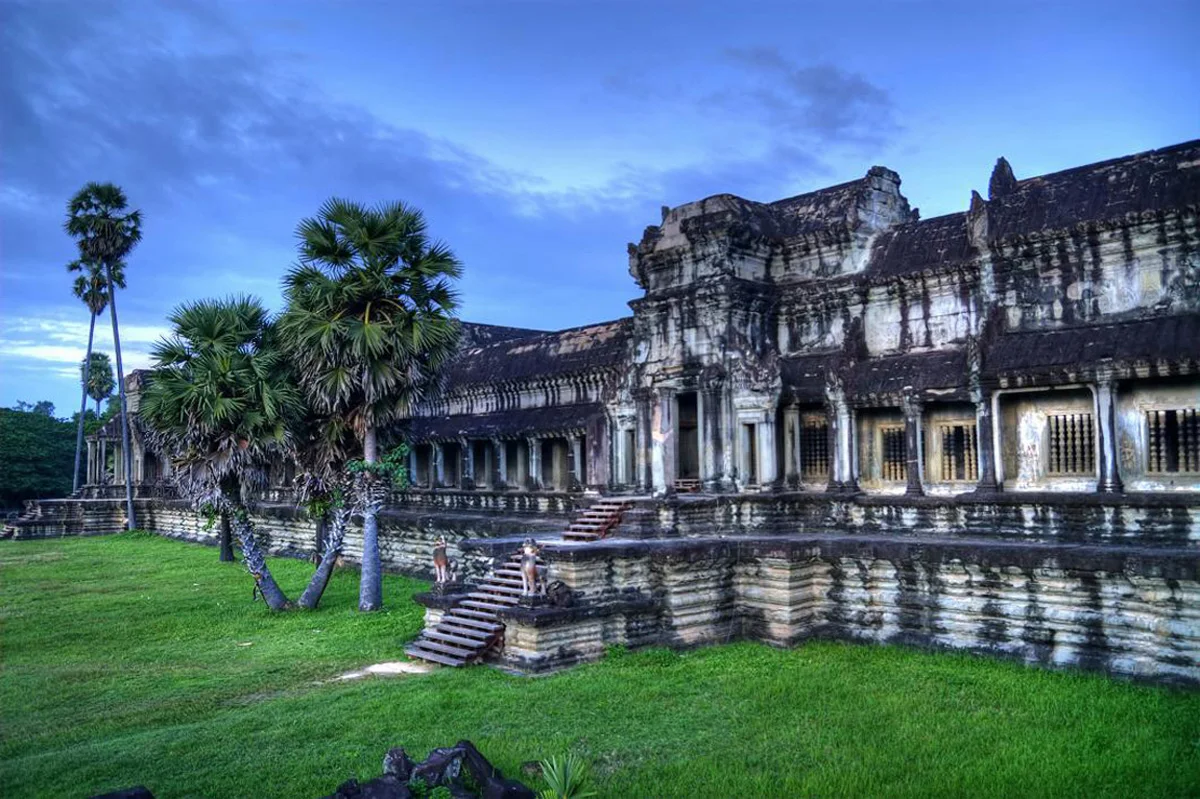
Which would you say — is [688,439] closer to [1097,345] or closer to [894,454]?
[894,454]

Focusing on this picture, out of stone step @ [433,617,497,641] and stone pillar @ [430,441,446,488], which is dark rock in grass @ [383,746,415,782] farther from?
stone pillar @ [430,441,446,488]

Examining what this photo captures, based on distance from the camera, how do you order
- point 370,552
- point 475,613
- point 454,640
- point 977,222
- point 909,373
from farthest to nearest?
point 370,552, point 909,373, point 977,222, point 475,613, point 454,640

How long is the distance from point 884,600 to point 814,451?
13.0 ft

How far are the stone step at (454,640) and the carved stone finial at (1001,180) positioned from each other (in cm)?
1111

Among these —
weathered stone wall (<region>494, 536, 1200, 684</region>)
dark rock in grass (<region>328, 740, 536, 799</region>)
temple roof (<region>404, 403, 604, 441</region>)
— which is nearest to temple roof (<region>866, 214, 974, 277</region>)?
weathered stone wall (<region>494, 536, 1200, 684</region>)

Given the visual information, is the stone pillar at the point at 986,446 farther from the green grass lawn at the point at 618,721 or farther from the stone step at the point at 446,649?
the stone step at the point at 446,649

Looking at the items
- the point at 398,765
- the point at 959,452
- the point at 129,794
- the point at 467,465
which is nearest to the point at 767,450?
the point at 959,452

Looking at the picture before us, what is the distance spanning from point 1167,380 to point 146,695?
14.5m

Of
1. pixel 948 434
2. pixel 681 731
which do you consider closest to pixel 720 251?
pixel 948 434

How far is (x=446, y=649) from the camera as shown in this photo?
13.8 metres

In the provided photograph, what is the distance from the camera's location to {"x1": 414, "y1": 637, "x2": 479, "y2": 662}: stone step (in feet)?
43.9

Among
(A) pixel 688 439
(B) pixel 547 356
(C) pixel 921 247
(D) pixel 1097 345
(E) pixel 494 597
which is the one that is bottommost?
(E) pixel 494 597

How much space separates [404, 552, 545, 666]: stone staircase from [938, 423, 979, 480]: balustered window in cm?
714

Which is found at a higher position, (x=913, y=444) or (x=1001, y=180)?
(x=1001, y=180)
